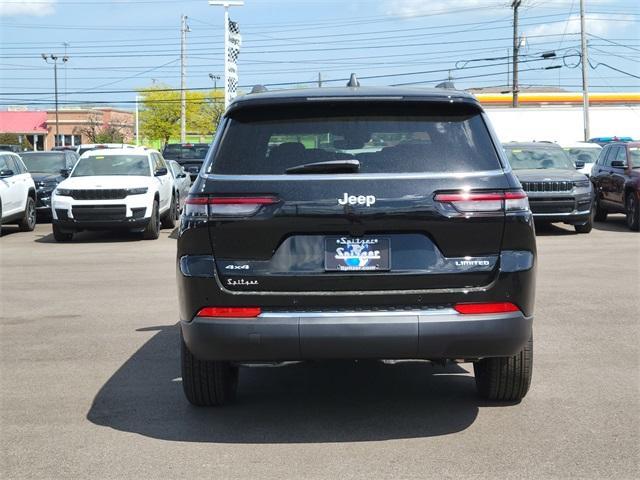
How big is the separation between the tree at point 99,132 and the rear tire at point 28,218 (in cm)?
7342

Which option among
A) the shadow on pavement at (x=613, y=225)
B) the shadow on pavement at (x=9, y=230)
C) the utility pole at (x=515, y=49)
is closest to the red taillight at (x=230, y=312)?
the shadow on pavement at (x=9, y=230)

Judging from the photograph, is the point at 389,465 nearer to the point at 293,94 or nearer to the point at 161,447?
the point at 161,447

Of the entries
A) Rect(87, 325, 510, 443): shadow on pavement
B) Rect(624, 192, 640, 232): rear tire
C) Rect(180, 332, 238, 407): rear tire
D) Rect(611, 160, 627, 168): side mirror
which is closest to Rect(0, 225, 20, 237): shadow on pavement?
Rect(611, 160, 627, 168): side mirror

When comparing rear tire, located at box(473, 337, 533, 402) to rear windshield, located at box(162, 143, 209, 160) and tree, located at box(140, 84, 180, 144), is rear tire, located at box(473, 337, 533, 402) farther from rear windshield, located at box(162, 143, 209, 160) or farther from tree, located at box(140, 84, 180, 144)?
tree, located at box(140, 84, 180, 144)

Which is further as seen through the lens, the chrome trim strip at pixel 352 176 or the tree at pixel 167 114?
the tree at pixel 167 114

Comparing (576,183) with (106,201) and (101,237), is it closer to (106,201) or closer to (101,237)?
(106,201)

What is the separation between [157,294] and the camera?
11398 millimetres

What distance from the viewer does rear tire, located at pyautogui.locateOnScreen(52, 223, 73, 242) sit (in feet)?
61.0

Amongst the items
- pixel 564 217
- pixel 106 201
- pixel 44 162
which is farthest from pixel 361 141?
pixel 44 162

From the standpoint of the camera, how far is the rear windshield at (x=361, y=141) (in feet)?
17.5

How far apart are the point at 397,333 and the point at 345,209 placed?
0.69m

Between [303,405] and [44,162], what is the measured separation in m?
19.8

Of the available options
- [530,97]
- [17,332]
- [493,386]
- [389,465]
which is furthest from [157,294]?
[530,97]

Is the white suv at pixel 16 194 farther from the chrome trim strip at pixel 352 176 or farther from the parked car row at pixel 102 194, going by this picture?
the chrome trim strip at pixel 352 176
